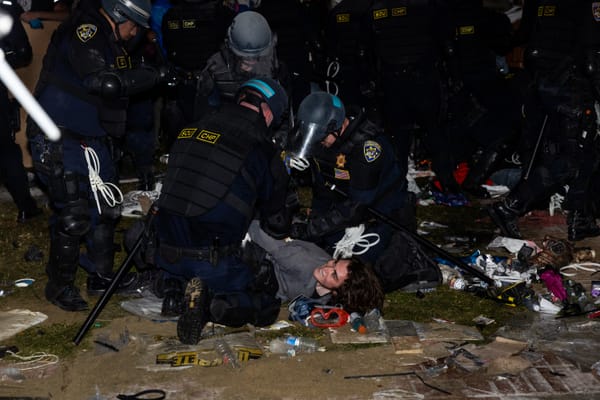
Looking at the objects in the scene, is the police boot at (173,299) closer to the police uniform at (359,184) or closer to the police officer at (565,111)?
the police uniform at (359,184)

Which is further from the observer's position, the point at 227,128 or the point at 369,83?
the point at 369,83

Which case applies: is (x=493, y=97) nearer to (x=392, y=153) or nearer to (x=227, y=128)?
(x=392, y=153)

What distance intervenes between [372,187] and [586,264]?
7.08ft

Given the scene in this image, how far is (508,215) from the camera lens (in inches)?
291

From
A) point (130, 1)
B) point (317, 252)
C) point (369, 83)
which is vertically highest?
point (130, 1)

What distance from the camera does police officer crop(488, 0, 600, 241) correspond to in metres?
7.02

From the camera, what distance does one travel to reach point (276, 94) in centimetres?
516

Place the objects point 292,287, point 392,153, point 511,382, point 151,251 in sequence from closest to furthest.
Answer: point 511,382, point 151,251, point 292,287, point 392,153

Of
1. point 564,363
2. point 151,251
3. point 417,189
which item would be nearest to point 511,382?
point 564,363

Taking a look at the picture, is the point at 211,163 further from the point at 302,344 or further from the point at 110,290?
the point at 302,344

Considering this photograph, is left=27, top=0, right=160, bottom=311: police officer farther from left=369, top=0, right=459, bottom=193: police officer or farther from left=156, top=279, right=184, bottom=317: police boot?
left=369, top=0, right=459, bottom=193: police officer

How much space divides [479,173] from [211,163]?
4.89 meters

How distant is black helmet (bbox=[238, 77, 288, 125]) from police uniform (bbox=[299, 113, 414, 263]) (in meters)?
0.86

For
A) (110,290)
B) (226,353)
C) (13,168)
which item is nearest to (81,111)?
(110,290)
